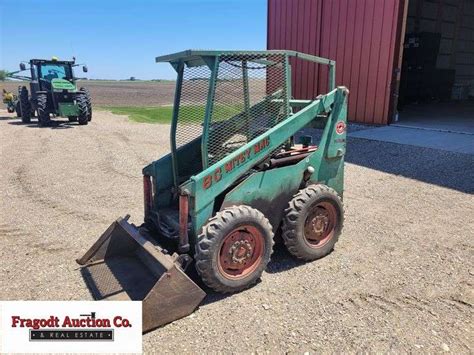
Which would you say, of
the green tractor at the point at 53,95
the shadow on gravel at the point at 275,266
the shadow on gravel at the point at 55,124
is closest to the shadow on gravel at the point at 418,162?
the shadow on gravel at the point at 275,266

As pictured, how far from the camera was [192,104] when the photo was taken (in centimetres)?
406

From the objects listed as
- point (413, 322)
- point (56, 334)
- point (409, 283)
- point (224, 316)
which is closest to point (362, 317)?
point (413, 322)

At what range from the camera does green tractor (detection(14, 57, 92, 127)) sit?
15.0m

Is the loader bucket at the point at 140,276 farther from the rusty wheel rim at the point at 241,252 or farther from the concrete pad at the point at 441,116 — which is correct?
the concrete pad at the point at 441,116

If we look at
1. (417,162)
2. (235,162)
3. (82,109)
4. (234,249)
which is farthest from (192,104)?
(82,109)

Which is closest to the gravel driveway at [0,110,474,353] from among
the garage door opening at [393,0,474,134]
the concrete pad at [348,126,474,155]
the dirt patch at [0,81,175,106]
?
the concrete pad at [348,126,474,155]

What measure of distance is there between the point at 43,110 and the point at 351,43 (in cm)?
1098

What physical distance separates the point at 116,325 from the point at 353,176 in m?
5.71

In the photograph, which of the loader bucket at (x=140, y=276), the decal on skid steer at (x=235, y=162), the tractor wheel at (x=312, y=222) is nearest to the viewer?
the loader bucket at (x=140, y=276)

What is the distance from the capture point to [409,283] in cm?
390

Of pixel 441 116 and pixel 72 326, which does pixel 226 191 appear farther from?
pixel 441 116

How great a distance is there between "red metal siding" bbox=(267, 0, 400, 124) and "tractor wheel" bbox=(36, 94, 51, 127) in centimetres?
905

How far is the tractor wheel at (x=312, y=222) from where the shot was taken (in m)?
4.07

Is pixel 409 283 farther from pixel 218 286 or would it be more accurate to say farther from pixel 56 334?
pixel 56 334
